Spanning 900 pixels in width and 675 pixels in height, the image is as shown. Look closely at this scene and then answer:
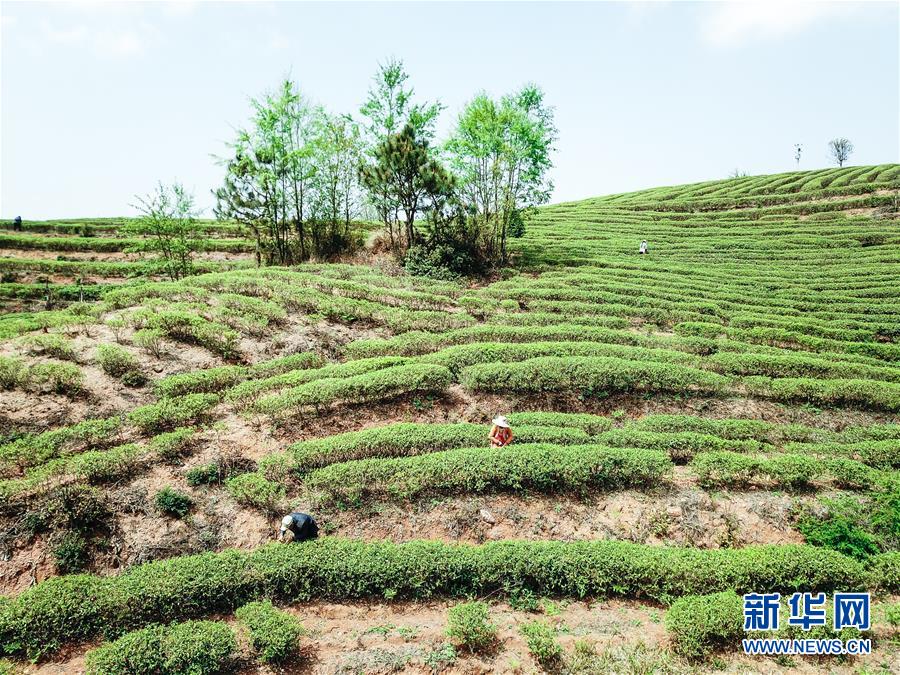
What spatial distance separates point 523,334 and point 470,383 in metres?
3.87

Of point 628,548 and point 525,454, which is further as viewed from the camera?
point 525,454

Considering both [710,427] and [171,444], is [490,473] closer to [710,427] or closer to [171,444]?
[710,427]

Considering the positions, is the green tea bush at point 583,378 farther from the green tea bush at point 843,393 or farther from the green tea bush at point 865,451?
the green tea bush at point 865,451

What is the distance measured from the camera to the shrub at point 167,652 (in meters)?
5.87

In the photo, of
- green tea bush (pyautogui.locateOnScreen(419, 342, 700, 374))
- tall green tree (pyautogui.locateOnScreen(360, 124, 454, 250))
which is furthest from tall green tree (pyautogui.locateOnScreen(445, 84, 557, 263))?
green tea bush (pyautogui.locateOnScreen(419, 342, 700, 374))

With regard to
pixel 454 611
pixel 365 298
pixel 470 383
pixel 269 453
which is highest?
pixel 365 298

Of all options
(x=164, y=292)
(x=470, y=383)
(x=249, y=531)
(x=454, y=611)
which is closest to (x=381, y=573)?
(x=454, y=611)

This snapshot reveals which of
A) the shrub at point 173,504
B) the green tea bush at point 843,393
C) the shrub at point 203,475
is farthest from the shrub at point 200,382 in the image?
the green tea bush at point 843,393

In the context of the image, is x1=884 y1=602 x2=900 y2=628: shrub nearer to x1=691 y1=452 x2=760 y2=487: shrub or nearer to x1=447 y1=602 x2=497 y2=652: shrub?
x1=691 y1=452 x2=760 y2=487: shrub

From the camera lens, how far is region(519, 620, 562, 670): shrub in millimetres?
5906

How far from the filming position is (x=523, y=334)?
15445 millimetres

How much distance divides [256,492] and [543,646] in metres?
6.05

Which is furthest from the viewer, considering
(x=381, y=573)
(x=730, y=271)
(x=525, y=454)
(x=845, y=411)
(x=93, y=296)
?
(x=730, y=271)

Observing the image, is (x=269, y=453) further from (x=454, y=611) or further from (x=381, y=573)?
(x=454, y=611)
